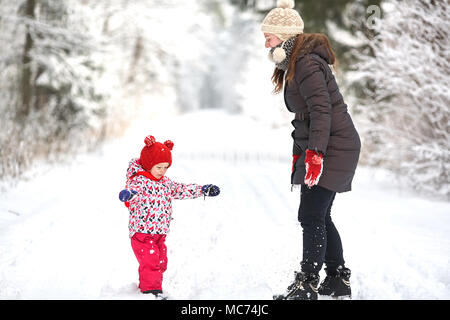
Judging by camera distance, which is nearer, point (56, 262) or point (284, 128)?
point (56, 262)

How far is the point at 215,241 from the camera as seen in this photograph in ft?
15.5

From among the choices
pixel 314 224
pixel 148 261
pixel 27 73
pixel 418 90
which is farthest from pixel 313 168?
pixel 27 73

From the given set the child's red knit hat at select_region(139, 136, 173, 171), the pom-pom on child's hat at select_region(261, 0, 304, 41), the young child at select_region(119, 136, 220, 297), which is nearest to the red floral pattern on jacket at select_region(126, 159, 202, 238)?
the young child at select_region(119, 136, 220, 297)

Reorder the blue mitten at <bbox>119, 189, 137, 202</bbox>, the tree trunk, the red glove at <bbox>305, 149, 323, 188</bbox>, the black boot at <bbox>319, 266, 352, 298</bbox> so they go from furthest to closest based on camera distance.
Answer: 1. the tree trunk
2. the black boot at <bbox>319, 266, 352, 298</bbox>
3. the blue mitten at <bbox>119, 189, 137, 202</bbox>
4. the red glove at <bbox>305, 149, 323, 188</bbox>

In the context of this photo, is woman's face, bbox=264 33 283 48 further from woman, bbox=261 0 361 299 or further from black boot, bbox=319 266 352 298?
black boot, bbox=319 266 352 298

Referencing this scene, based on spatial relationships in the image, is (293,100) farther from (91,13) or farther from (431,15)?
(91,13)

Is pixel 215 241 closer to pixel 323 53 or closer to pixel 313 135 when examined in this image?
pixel 313 135

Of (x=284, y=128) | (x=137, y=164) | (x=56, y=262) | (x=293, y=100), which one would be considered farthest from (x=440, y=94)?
(x=284, y=128)

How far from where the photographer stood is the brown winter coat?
311cm

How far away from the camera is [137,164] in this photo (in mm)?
3623

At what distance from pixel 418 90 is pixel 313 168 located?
15.7 feet

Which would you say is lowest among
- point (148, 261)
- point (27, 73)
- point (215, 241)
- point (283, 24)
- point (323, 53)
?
point (215, 241)

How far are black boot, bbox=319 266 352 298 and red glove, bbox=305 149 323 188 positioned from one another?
754 millimetres

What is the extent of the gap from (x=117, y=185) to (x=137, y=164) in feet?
13.8
